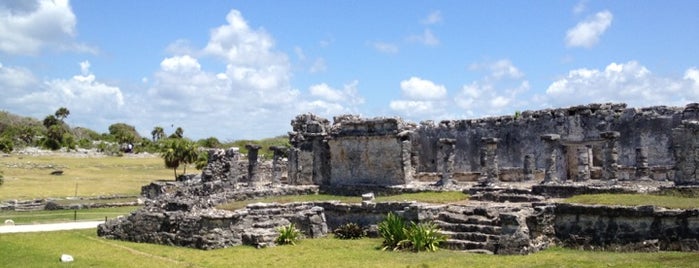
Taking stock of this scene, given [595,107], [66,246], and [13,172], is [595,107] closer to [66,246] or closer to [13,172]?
[66,246]

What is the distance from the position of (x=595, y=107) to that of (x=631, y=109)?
1554 millimetres

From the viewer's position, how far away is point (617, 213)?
1620 cm

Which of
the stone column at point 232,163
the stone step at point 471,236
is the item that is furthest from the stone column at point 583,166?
the stone column at point 232,163

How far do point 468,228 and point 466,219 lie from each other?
0.45 metres

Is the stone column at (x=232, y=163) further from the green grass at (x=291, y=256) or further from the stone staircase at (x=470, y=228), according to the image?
the stone staircase at (x=470, y=228)

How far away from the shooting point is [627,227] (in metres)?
16.1

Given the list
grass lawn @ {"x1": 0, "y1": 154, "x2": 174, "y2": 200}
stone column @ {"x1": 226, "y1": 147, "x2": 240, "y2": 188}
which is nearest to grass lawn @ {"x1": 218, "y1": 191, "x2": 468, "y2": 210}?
stone column @ {"x1": 226, "y1": 147, "x2": 240, "y2": 188}

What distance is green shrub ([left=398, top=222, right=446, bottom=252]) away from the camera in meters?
17.1

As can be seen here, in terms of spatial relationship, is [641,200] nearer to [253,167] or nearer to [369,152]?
[369,152]

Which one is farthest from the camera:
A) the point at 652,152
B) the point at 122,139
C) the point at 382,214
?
the point at 122,139

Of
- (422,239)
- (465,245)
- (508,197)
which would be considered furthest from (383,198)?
(465,245)

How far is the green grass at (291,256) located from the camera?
14305mm

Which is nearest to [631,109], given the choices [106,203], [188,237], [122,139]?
[188,237]

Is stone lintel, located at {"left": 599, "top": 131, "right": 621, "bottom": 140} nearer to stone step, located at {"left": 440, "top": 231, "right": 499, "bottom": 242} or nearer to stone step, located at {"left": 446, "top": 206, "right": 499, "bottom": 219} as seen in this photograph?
stone step, located at {"left": 446, "top": 206, "right": 499, "bottom": 219}
